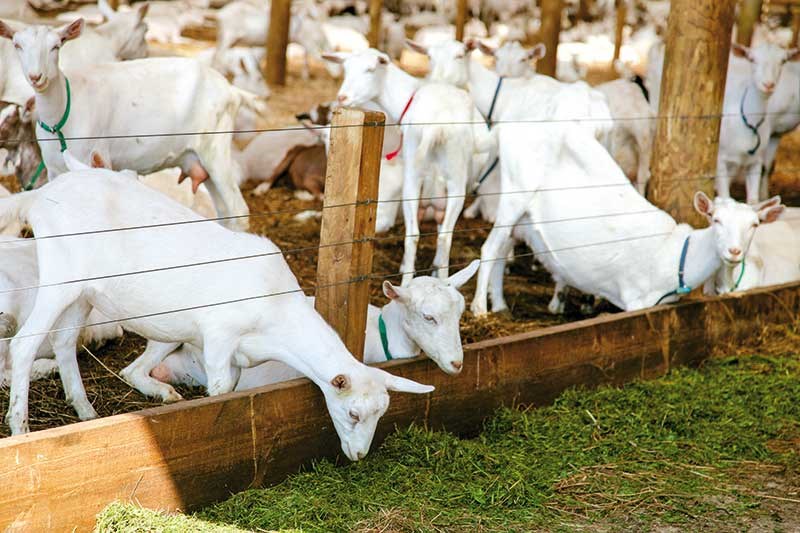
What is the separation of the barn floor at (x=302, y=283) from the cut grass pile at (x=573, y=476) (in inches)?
42.8

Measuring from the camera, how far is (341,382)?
4.66 meters

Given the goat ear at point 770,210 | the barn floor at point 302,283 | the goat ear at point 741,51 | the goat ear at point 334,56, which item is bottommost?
the barn floor at point 302,283

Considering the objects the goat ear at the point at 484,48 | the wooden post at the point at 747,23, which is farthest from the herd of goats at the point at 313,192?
the wooden post at the point at 747,23

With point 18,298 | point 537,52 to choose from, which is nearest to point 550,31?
point 537,52

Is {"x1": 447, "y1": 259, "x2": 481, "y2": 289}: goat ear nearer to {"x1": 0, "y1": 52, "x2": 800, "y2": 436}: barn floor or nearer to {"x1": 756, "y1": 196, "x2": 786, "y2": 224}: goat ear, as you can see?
{"x1": 0, "y1": 52, "x2": 800, "y2": 436}: barn floor

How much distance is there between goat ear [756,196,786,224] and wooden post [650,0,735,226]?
1.60 ft

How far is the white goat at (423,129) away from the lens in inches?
309

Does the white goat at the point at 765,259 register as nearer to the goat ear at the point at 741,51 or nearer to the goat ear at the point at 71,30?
the goat ear at the point at 741,51

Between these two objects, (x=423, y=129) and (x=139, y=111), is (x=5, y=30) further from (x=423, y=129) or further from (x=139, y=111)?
(x=423, y=129)

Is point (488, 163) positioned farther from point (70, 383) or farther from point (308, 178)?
point (70, 383)

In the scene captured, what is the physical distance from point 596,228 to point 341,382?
10.2 ft

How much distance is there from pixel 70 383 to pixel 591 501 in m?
2.36

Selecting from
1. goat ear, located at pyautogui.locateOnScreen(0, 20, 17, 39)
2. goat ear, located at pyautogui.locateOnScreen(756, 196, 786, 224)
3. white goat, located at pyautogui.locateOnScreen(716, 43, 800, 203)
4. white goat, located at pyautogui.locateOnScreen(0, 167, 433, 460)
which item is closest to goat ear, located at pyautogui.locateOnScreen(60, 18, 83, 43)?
goat ear, located at pyautogui.locateOnScreen(0, 20, 17, 39)

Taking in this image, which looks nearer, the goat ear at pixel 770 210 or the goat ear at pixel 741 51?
the goat ear at pixel 770 210
